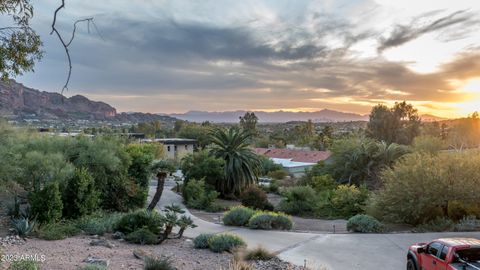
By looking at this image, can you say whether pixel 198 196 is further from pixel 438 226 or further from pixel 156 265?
pixel 156 265

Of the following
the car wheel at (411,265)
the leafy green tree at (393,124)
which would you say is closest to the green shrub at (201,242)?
the car wheel at (411,265)

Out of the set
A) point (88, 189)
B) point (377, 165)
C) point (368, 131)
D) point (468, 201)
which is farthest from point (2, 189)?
point (368, 131)

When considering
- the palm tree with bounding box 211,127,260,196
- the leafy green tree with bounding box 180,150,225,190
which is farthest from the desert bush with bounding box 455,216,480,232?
the leafy green tree with bounding box 180,150,225,190

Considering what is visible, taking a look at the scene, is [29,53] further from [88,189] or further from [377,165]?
[377,165]

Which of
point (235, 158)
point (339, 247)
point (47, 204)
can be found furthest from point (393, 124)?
point (47, 204)

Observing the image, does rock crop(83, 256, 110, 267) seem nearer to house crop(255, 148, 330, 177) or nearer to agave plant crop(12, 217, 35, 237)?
agave plant crop(12, 217, 35, 237)

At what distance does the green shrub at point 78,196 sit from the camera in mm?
16659

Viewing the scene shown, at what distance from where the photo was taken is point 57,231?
13.5 m

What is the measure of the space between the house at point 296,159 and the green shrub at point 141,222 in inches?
1684

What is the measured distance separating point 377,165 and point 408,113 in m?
25.9

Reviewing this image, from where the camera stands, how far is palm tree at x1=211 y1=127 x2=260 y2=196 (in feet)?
109

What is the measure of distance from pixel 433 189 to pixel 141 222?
11434 mm

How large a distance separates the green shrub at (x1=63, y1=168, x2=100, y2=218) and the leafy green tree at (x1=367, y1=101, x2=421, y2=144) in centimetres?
4737

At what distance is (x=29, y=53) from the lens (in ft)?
28.6
